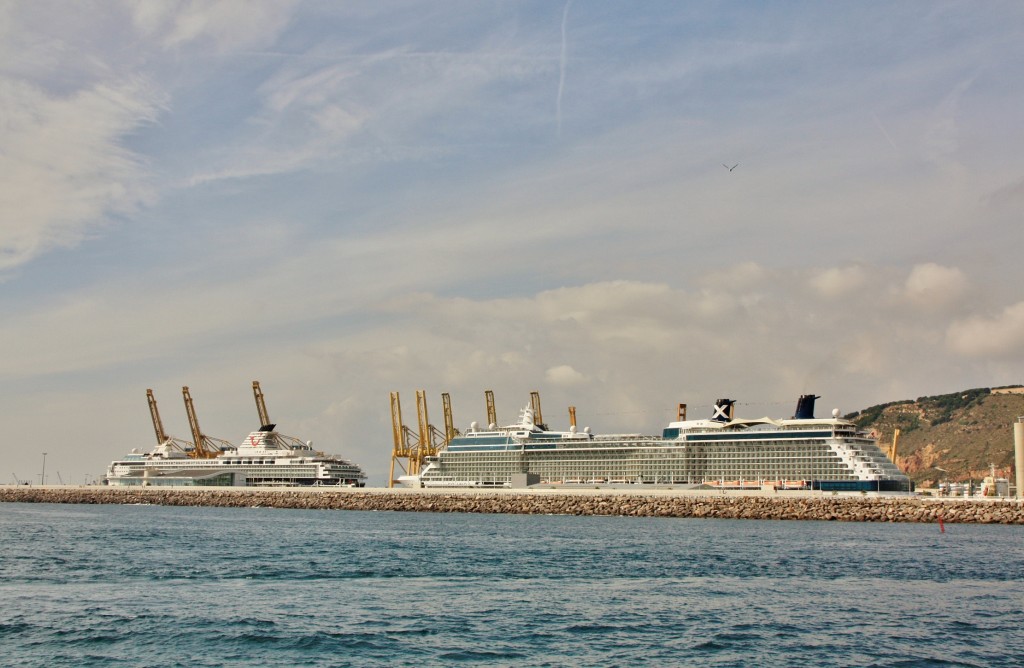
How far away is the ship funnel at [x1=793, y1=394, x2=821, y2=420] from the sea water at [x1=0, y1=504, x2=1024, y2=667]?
41261mm

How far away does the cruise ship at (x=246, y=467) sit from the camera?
129250 mm

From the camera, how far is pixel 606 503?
84.7 m

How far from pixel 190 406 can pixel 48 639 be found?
410 feet

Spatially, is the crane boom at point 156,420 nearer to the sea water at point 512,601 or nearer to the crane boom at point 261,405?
the crane boom at point 261,405

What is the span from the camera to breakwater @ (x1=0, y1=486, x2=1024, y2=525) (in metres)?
72.6

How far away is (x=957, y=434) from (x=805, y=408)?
295 ft

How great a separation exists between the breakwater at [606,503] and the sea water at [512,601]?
60.6ft

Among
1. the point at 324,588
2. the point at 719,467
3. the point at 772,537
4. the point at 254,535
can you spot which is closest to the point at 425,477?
the point at 719,467

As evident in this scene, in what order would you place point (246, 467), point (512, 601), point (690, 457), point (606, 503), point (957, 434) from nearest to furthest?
point (512, 601), point (606, 503), point (690, 457), point (246, 467), point (957, 434)

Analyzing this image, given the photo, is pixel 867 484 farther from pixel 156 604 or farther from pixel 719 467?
pixel 156 604

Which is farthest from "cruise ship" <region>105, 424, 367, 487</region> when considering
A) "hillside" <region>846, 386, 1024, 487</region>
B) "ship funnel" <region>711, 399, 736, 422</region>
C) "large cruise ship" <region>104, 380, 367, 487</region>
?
"hillside" <region>846, 386, 1024, 487</region>

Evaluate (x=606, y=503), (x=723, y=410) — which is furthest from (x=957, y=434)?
(x=606, y=503)

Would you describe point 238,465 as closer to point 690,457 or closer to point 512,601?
point 690,457

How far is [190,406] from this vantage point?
143 meters
